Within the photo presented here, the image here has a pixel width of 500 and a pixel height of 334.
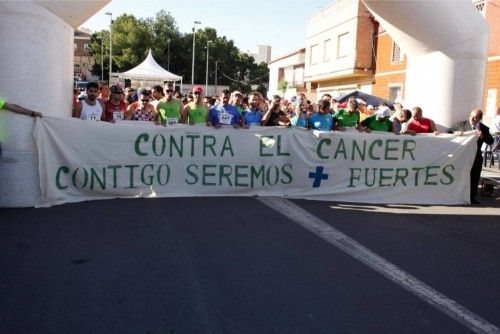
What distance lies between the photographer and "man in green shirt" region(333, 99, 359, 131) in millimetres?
9352

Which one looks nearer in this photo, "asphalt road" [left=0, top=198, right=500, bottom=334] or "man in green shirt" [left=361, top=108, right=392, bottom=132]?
"asphalt road" [left=0, top=198, right=500, bottom=334]

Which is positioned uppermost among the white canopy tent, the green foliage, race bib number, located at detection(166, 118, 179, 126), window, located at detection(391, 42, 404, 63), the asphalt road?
the green foliage

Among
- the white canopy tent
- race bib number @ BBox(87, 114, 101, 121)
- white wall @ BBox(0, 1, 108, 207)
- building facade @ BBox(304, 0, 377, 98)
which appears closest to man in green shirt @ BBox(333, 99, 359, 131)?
race bib number @ BBox(87, 114, 101, 121)

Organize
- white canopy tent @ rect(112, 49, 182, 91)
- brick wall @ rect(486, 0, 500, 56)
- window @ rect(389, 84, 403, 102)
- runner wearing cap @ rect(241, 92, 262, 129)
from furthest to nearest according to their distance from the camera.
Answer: white canopy tent @ rect(112, 49, 182, 91)
window @ rect(389, 84, 403, 102)
brick wall @ rect(486, 0, 500, 56)
runner wearing cap @ rect(241, 92, 262, 129)

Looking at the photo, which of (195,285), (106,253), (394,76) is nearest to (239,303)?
(195,285)

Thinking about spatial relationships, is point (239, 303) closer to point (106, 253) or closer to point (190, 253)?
point (190, 253)

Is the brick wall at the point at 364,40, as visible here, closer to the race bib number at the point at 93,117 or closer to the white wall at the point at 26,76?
the race bib number at the point at 93,117

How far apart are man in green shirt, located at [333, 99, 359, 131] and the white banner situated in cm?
94

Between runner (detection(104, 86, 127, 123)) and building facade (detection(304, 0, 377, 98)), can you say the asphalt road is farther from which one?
building facade (detection(304, 0, 377, 98))

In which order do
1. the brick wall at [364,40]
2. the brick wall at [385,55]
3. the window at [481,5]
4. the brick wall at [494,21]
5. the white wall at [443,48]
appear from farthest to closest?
the brick wall at [364,40] → the brick wall at [385,55] → the window at [481,5] → the brick wall at [494,21] → the white wall at [443,48]

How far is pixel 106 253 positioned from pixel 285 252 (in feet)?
5.80

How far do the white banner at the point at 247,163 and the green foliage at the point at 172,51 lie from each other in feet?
205

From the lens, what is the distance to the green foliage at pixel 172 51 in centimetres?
6844

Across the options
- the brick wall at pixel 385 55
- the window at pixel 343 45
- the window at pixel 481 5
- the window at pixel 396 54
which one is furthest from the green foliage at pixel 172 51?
the window at pixel 481 5
